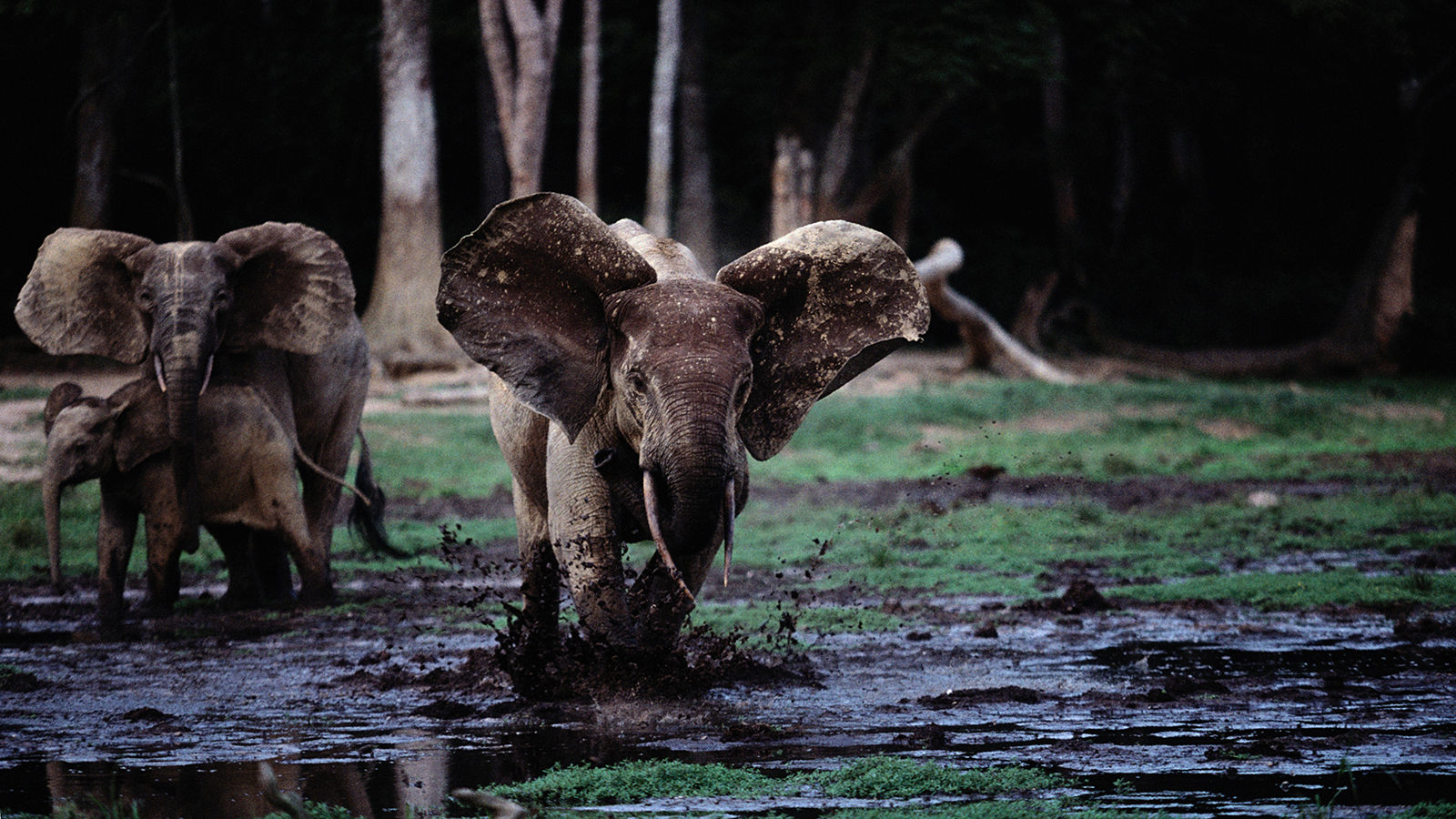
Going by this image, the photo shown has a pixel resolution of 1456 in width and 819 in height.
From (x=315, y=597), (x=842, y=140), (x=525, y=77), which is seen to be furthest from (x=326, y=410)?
(x=842, y=140)

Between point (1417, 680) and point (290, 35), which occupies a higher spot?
point (290, 35)

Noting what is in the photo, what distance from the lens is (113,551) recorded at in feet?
28.7

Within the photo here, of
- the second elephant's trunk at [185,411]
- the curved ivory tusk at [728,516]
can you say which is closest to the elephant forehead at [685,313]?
the curved ivory tusk at [728,516]

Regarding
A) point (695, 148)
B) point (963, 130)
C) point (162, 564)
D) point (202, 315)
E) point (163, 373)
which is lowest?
point (162, 564)

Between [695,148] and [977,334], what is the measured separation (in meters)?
7.14

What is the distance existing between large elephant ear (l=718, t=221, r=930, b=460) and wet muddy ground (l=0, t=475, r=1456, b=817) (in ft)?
3.76

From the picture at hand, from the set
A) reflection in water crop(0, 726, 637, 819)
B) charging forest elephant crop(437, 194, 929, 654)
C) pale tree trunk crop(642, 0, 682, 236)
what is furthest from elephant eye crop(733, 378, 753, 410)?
pale tree trunk crop(642, 0, 682, 236)

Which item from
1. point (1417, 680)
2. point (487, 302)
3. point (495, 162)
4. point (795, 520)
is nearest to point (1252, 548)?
point (795, 520)

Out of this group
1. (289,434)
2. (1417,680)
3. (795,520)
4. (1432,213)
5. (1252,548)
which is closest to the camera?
(1417,680)

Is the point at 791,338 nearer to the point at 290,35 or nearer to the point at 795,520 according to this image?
the point at 795,520

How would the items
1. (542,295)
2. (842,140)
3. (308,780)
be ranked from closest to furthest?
(308,780) → (542,295) → (842,140)

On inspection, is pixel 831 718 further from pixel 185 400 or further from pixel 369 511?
pixel 369 511

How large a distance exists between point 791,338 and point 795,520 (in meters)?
5.95

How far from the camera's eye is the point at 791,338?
6.82 m
